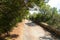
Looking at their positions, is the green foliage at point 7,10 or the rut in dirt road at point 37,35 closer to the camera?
the green foliage at point 7,10

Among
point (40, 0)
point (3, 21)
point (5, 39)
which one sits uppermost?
point (40, 0)

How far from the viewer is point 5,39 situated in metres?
16.6

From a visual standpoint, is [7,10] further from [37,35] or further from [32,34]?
[32,34]

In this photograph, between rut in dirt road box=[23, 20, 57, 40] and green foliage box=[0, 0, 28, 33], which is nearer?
green foliage box=[0, 0, 28, 33]

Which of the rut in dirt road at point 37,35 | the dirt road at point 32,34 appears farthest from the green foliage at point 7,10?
the rut in dirt road at point 37,35

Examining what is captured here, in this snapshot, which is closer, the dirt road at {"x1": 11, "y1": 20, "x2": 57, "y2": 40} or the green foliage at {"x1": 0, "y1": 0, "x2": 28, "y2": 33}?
the green foliage at {"x1": 0, "y1": 0, "x2": 28, "y2": 33}

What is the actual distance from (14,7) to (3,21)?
1.70m

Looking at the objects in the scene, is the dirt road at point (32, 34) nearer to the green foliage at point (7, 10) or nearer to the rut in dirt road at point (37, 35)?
the rut in dirt road at point (37, 35)

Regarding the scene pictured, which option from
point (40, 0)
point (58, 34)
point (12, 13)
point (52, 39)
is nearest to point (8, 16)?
point (12, 13)

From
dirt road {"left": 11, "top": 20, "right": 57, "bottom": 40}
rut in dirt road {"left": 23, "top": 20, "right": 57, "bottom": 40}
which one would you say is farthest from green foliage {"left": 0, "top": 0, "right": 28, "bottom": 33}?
rut in dirt road {"left": 23, "top": 20, "right": 57, "bottom": 40}

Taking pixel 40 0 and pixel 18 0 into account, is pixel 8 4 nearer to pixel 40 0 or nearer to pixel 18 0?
pixel 18 0

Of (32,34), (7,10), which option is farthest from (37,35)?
(7,10)

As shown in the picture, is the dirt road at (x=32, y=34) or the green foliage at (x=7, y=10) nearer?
the green foliage at (x=7, y=10)

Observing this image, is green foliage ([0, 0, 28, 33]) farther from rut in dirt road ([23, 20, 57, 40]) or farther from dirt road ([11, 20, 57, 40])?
rut in dirt road ([23, 20, 57, 40])
